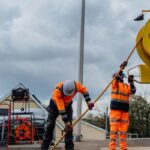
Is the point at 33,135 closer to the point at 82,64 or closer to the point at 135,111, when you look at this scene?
the point at 82,64

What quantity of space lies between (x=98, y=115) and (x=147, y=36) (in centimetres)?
5557

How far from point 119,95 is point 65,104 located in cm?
131

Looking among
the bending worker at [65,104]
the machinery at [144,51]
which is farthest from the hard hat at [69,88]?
the machinery at [144,51]

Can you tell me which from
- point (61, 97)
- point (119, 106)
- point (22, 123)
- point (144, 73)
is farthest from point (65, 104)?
point (22, 123)

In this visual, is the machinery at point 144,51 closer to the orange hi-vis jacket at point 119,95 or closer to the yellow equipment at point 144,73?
the yellow equipment at point 144,73

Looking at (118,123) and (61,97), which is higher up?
(61,97)

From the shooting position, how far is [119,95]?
11117 mm

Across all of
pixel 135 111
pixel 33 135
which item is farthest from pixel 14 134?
pixel 135 111

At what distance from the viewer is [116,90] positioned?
11148 mm

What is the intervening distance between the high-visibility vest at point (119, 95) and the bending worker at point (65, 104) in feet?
3.00

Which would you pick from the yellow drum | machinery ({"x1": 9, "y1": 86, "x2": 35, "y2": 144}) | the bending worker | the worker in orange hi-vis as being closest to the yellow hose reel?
the yellow drum

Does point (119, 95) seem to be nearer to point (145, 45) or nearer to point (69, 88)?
point (69, 88)

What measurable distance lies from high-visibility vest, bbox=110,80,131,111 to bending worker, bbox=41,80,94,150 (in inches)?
36.0

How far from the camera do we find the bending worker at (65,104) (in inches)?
396
